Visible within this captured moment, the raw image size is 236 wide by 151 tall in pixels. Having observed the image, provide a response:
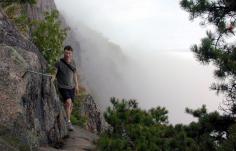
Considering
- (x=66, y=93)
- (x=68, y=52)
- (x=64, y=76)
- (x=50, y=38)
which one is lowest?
(x=66, y=93)

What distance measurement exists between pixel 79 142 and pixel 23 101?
3320 millimetres

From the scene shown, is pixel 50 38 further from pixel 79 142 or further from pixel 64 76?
pixel 79 142

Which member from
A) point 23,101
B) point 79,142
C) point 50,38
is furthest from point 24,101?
point 50,38

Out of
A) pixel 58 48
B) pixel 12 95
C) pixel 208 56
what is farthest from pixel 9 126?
pixel 58 48

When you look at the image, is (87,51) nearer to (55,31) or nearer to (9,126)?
(55,31)

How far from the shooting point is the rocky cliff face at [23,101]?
11.5 meters

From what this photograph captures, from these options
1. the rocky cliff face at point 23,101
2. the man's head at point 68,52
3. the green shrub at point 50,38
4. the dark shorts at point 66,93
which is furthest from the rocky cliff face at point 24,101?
the green shrub at point 50,38

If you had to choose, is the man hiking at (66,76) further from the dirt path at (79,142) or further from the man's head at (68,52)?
the dirt path at (79,142)

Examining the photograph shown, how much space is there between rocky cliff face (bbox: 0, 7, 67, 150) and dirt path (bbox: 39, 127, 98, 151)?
0.29m

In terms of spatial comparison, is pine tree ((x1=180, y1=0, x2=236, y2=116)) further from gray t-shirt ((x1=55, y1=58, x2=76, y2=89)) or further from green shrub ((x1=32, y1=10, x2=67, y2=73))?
green shrub ((x1=32, y1=10, x2=67, y2=73))

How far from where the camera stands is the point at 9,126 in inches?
447

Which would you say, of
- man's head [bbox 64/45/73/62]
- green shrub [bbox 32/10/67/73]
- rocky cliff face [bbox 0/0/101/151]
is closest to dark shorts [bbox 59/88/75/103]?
rocky cliff face [bbox 0/0/101/151]

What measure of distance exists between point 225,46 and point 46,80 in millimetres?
5329

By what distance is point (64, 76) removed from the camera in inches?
602
